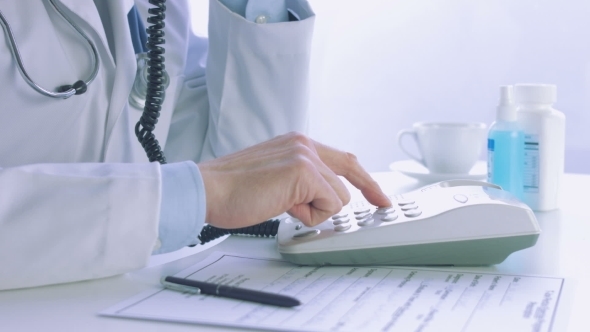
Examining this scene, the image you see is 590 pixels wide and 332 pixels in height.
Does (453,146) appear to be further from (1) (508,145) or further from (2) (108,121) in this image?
(2) (108,121)

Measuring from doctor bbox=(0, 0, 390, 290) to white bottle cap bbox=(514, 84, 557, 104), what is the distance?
0.99 ft

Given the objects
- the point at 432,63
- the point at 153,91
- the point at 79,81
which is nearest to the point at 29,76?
the point at 79,81

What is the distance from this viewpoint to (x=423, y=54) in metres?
1.99

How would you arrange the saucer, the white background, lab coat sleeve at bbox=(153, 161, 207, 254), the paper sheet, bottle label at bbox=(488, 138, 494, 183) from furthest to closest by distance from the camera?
the white background
the saucer
bottle label at bbox=(488, 138, 494, 183)
lab coat sleeve at bbox=(153, 161, 207, 254)
the paper sheet

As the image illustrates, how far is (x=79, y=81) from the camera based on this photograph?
31.3 inches

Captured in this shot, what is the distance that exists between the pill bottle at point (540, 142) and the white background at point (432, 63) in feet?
3.32

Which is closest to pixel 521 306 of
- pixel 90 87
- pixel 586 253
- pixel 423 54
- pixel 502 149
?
pixel 586 253

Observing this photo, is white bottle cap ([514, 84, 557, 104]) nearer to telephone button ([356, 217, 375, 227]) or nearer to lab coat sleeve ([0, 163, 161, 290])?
telephone button ([356, 217, 375, 227])

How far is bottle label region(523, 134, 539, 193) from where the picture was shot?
3.03 ft

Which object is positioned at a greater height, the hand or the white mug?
the hand

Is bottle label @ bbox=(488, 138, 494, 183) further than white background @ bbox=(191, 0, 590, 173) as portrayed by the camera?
No

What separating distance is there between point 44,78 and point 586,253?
63 centimetres

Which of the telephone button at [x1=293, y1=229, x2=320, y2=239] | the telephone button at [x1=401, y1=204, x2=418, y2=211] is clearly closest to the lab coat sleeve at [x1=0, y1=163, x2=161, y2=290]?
the telephone button at [x1=293, y1=229, x2=320, y2=239]

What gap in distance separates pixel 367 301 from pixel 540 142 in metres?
0.48
